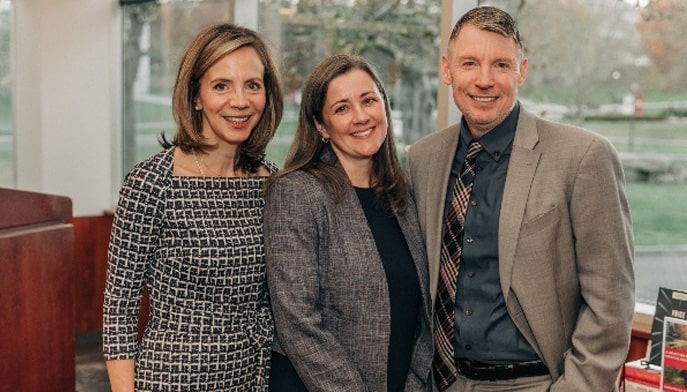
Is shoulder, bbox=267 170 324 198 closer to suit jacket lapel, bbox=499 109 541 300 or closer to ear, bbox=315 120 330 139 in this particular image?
ear, bbox=315 120 330 139

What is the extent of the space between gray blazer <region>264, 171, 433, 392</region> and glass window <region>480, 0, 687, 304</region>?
1486 mm

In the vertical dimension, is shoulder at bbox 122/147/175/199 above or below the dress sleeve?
above

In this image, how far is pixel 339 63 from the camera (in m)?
2.28

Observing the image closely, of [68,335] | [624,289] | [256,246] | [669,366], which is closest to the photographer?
[624,289]

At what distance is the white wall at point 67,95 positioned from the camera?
5957 millimetres

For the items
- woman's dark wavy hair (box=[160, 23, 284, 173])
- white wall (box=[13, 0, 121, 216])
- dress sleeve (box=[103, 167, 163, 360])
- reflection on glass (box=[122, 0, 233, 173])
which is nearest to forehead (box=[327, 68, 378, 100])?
woman's dark wavy hair (box=[160, 23, 284, 173])

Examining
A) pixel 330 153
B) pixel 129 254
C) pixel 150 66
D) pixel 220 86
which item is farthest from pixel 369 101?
pixel 150 66

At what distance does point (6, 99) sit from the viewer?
6.06 metres

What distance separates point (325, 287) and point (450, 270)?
0.33m

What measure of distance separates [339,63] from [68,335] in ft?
7.00

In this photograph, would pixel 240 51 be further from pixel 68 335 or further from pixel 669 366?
pixel 68 335

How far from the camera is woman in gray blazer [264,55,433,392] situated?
83.9 inches

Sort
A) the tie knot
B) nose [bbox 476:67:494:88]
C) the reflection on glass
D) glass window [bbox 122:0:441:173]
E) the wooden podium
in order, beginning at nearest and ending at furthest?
nose [bbox 476:67:494:88]
the tie knot
the wooden podium
glass window [bbox 122:0:441:173]
the reflection on glass

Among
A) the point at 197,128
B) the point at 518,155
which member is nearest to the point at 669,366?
the point at 518,155
